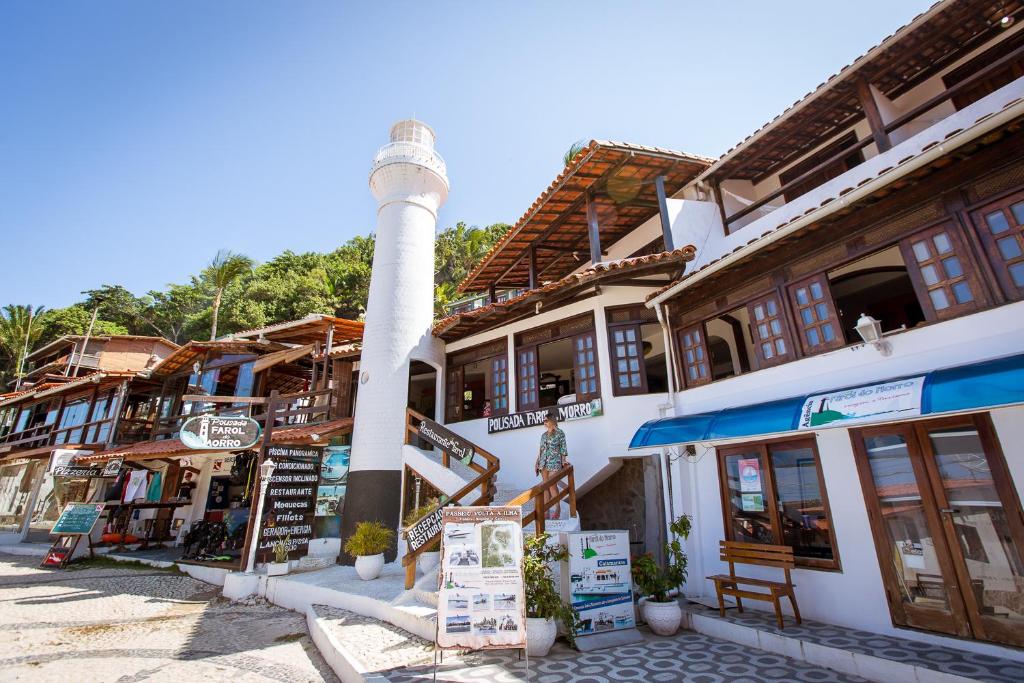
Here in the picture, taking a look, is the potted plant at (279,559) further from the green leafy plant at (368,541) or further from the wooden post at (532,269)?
the wooden post at (532,269)

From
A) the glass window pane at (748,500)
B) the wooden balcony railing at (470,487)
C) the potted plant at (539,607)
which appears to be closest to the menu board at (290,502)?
the wooden balcony railing at (470,487)

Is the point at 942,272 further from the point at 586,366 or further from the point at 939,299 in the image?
the point at 586,366

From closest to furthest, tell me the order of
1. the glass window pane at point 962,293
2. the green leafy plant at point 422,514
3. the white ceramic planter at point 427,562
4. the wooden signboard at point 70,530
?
the glass window pane at point 962,293, the white ceramic planter at point 427,562, the green leafy plant at point 422,514, the wooden signboard at point 70,530

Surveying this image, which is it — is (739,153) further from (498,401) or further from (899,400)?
(498,401)

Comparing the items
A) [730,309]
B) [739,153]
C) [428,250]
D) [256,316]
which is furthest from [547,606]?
[256,316]

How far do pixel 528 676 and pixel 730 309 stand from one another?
630cm

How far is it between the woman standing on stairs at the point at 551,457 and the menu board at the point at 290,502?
5.95 m

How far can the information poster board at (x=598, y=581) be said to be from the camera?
5793 millimetres

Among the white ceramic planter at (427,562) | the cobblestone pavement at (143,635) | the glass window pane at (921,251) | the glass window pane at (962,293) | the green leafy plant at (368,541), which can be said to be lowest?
the cobblestone pavement at (143,635)

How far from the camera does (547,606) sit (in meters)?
5.38

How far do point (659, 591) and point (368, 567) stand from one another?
5.94 m

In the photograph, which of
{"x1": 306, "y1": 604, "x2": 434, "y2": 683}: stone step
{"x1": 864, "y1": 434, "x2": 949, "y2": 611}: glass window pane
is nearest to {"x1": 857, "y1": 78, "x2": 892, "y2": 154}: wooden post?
{"x1": 864, "y1": 434, "x2": 949, "y2": 611}: glass window pane

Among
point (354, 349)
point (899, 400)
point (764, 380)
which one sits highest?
point (354, 349)

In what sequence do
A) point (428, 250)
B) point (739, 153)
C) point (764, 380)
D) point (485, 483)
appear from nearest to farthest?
1. point (764, 380)
2. point (485, 483)
3. point (739, 153)
4. point (428, 250)
